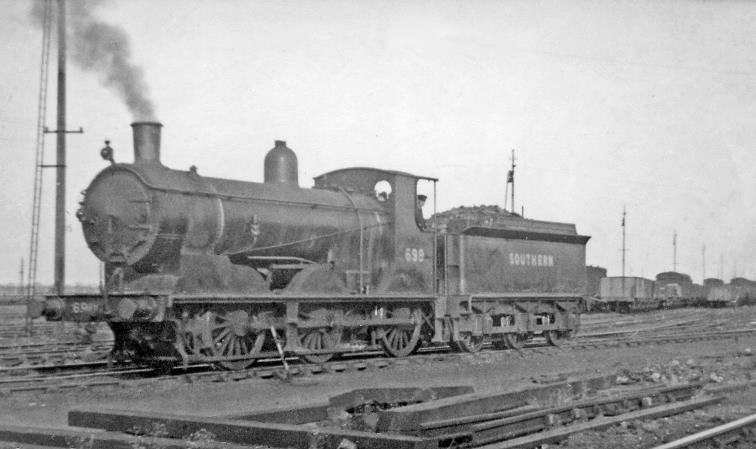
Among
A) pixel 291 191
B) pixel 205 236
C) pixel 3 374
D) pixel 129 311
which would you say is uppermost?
pixel 291 191

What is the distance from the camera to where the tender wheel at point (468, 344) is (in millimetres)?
16812

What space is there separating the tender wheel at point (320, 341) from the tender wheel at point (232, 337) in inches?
35.8

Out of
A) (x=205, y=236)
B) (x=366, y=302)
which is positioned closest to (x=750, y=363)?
(x=366, y=302)

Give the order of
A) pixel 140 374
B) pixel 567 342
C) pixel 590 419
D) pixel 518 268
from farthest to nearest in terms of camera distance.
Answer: pixel 567 342, pixel 518 268, pixel 140 374, pixel 590 419

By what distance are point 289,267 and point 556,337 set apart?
8.36 m

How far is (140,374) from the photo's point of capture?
41.1ft

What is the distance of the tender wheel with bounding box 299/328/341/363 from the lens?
13617mm

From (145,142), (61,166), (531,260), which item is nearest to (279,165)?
(145,142)

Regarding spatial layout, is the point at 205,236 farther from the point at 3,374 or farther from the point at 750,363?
the point at 750,363

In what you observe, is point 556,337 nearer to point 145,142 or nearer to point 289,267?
point 289,267

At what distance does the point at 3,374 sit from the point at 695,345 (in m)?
14.7

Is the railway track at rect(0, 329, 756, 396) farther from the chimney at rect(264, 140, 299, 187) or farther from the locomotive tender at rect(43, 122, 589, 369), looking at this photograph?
the chimney at rect(264, 140, 299, 187)

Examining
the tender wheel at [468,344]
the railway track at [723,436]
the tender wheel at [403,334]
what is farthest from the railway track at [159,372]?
the railway track at [723,436]

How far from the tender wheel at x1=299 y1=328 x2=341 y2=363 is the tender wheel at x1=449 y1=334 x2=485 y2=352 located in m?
3.53
